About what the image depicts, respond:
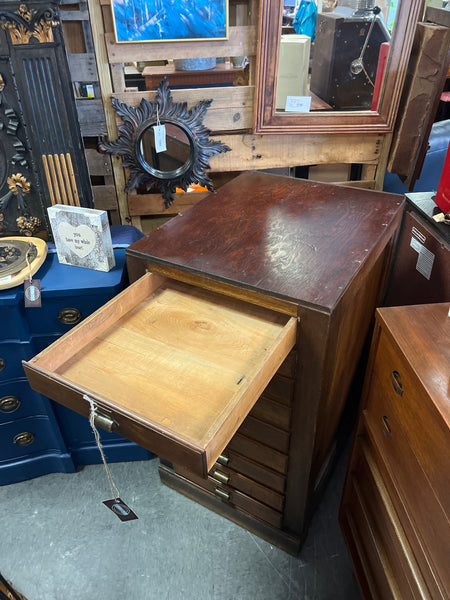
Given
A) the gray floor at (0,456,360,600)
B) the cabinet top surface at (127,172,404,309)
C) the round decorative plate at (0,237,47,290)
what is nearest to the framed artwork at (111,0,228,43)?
the cabinet top surface at (127,172,404,309)

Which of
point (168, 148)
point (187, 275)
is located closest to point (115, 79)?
point (168, 148)

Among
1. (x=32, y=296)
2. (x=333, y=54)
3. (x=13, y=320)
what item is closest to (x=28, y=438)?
(x=13, y=320)

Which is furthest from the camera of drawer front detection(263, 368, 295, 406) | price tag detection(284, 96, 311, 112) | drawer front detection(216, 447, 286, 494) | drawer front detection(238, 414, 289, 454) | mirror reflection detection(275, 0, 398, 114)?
price tag detection(284, 96, 311, 112)

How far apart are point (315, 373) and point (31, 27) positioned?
1.29m

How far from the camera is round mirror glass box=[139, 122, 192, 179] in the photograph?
5.87ft

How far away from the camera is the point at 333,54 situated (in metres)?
1.77

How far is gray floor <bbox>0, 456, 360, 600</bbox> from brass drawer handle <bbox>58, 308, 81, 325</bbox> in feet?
2.43

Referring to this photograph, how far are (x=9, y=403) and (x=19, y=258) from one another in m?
0.54

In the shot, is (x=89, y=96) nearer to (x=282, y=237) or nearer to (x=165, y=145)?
(x=165, y=145)

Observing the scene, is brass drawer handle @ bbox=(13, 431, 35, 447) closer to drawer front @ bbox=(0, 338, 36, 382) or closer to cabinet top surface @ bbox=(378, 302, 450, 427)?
drawer front @ bbox=(0, 338, 36, 382)

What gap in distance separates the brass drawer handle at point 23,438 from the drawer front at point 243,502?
67 cm

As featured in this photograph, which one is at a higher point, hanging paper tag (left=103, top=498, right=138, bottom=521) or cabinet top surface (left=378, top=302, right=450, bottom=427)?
cabinet top surface (left=378, top=302, right=450, bottom=427)

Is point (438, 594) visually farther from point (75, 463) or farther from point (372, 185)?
point (372, 185)

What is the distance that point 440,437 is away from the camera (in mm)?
835
